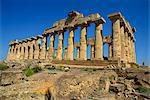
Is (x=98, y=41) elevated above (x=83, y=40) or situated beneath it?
situated beneath

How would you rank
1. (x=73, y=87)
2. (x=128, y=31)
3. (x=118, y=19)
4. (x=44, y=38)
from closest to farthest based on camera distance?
(x=73, y=87) < (x=118, y=19) < (x=128, y=31) < (x=44, y=38)

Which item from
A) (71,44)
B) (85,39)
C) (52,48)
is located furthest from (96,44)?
(52,48)

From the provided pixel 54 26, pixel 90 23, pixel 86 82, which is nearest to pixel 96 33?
pixel 90 23

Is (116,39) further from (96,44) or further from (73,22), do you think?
(73,22)

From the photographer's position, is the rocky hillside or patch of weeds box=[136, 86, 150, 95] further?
patch of weeds box=[136, 86, 150, 95]

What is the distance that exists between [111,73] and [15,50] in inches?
1706

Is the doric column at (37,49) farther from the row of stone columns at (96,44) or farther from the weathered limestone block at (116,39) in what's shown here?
the weathered limestone block at (116,39)

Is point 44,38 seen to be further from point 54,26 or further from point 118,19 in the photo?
point 118,19

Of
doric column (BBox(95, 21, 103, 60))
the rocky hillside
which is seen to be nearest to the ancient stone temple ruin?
doric column (BBox(95, 21, 103, 60))

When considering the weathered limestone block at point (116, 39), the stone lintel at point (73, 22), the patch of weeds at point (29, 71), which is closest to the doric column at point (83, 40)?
the stone lintel at point (73, 22)

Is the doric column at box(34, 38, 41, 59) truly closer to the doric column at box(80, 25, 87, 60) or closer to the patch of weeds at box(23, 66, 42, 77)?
the doric column at box(80, 25, 87, 60)

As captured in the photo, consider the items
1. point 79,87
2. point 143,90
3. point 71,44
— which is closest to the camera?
point 143,90

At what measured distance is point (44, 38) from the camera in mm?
44344

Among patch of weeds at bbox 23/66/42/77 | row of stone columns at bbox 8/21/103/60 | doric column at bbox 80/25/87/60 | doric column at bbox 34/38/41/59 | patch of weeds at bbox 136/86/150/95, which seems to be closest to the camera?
patch of weeds at bbox 136/86/150/95
